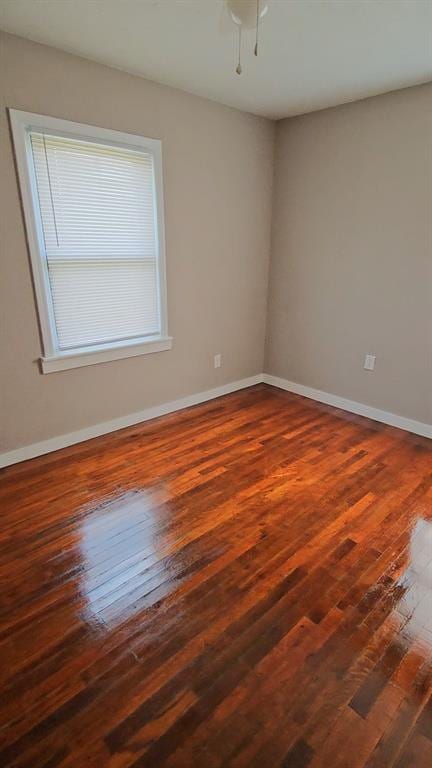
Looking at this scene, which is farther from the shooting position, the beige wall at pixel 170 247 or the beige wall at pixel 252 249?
the beige wall at pixel 252 249

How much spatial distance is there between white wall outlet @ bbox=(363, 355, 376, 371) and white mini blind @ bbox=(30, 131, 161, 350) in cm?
177

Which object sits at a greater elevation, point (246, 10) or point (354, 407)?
point (246, 10)

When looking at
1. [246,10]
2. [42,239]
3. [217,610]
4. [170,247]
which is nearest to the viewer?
[246,10]

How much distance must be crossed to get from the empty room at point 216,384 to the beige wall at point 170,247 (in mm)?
18

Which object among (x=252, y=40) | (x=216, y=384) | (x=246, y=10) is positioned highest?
(x=252, y=40)

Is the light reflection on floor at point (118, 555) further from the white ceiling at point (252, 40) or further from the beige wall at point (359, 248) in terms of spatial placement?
the white ceiling at point (252, 40)

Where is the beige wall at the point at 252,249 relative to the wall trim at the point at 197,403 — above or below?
above

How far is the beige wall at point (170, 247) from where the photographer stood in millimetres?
2180

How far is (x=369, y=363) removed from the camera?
10.4 feet

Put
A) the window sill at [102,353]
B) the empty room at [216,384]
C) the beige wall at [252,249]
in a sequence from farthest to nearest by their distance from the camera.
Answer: the window sill at [102,353], the beige wall at [252,249], the empty room at [216,384]

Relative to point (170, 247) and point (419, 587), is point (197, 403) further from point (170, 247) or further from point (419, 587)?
point (419, 587)

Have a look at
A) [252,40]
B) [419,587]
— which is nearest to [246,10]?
[252,40]

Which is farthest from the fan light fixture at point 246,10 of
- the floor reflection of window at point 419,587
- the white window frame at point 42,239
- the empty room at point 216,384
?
the floor reflection of window at point 419,587

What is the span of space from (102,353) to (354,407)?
2.13 metres
